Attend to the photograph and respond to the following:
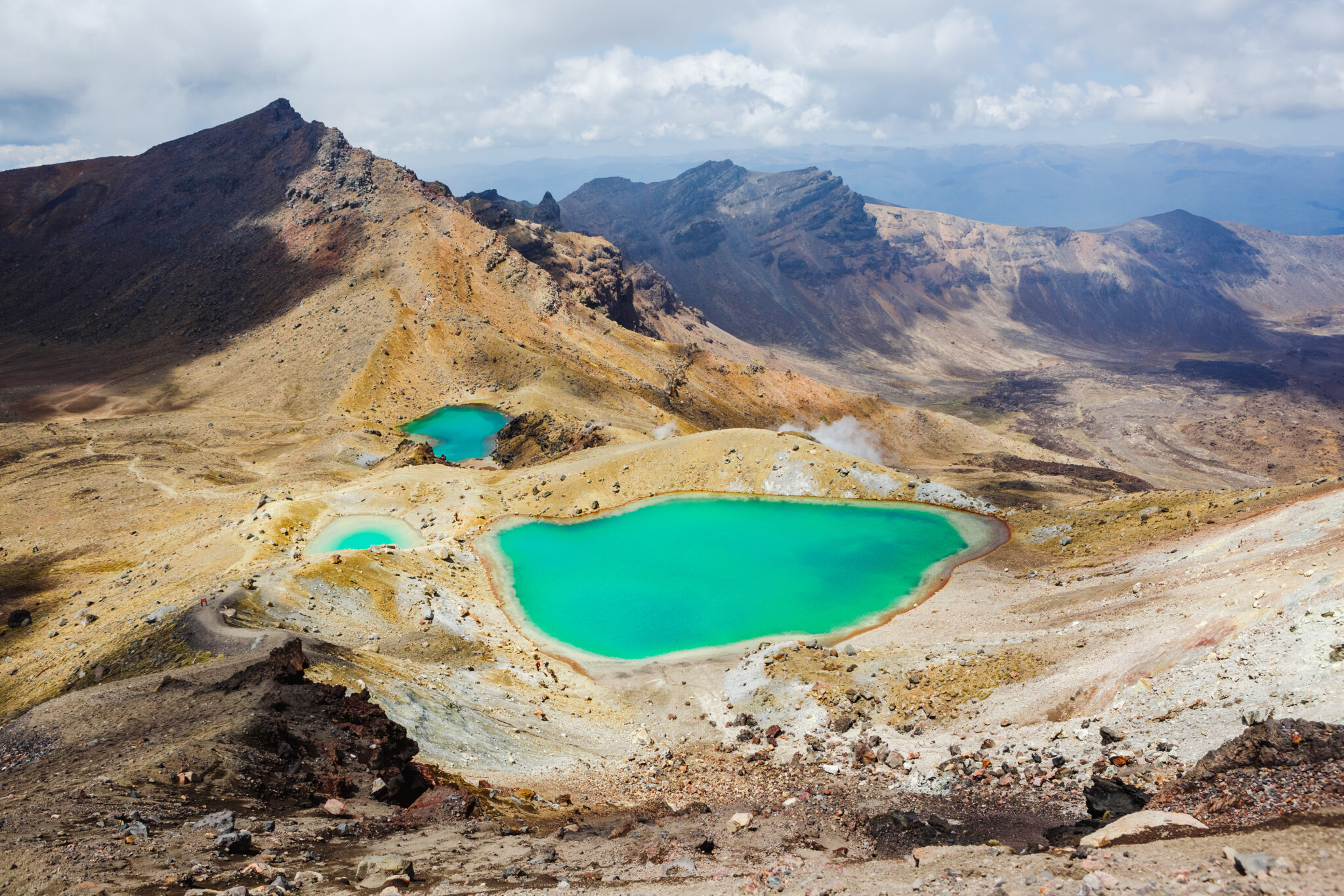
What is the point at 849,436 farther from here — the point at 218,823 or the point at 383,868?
the point at 218,823

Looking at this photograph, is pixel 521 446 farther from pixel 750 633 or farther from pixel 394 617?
pixel 750 633

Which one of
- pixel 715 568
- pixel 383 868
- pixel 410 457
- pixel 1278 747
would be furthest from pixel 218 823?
pixel 410 457

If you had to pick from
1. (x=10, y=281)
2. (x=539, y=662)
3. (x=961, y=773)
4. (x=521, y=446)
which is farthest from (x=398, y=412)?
(x=10, y=281)

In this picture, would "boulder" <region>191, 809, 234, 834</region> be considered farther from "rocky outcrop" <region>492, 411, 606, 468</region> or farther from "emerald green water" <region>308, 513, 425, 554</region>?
"rocky outcrop" <region>492, 411, 606, 468</region>

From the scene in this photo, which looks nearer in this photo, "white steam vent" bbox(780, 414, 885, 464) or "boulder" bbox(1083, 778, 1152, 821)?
"boulder" bbox(1083, 778, 1152, 821)

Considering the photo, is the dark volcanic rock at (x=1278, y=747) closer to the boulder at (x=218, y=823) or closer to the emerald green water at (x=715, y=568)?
the boulder at (x=218, y=823)

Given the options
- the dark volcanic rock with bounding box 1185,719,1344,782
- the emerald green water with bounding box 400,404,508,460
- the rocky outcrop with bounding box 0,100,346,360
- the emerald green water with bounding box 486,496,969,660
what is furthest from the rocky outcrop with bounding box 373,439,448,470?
the dark volcanic rock with bounding box 1185,719,1344,782
